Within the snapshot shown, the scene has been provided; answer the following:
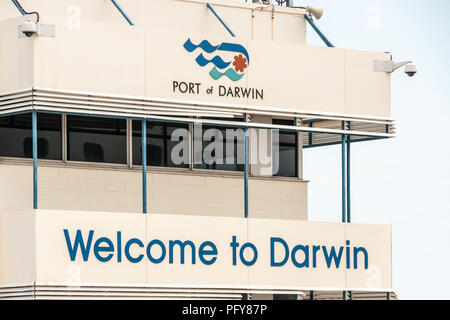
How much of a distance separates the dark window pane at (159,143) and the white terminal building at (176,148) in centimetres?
3

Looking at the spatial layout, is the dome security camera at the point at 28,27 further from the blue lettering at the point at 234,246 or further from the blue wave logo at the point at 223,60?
the blue lettering at the point at 234,246

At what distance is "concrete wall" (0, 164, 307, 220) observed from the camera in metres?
44.9

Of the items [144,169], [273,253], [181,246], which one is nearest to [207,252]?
[181,246]

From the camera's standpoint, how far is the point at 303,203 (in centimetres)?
4931

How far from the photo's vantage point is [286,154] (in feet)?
162

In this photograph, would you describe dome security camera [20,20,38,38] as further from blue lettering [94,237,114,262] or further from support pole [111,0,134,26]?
blue lettering [94,237,114,262]

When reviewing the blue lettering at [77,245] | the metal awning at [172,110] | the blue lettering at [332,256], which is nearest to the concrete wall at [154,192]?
the metal awning at [172,110]

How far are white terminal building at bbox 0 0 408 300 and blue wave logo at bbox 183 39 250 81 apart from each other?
31 mm

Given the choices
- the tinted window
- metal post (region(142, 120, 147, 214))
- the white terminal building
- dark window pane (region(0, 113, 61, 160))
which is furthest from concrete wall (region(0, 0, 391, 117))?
the tinted window

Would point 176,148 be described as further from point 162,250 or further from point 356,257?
point 356,257

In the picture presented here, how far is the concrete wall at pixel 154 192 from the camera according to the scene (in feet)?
147

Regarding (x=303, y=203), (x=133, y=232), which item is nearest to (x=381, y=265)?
(x=303, y=203)
